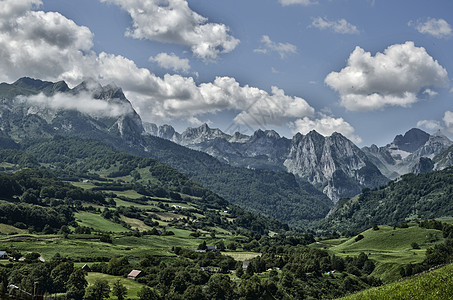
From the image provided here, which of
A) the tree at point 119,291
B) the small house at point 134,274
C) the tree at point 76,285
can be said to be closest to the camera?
the tree at point 76,285

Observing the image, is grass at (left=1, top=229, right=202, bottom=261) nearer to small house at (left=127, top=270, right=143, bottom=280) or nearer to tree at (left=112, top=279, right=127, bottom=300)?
small house at (left=127, top=270, right=143, bottom=280)

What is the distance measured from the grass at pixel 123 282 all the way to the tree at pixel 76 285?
7.62 m

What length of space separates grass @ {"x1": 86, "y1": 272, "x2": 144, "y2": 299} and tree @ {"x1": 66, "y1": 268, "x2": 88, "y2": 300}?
25.0 feet

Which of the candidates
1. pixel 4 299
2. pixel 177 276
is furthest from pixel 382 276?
pixel 4 299

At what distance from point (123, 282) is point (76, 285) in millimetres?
19543

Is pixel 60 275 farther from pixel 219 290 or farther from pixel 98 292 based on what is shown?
pixel 219 290

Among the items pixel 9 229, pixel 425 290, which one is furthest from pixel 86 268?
pixel 425 290

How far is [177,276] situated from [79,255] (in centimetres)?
4806

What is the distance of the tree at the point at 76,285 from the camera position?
10043 centimetres

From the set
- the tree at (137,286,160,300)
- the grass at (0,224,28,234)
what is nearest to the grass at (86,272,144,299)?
the tree at (137,286,160,300)

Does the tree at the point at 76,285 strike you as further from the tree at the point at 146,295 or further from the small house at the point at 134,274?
the small house at the point at 134,274

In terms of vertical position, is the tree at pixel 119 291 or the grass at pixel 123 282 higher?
the tree at pixel 119 291

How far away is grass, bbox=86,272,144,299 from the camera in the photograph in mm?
110750

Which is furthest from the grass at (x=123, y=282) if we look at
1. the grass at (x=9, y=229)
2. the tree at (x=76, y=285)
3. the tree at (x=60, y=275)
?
the grass at (x=9, y=229)
